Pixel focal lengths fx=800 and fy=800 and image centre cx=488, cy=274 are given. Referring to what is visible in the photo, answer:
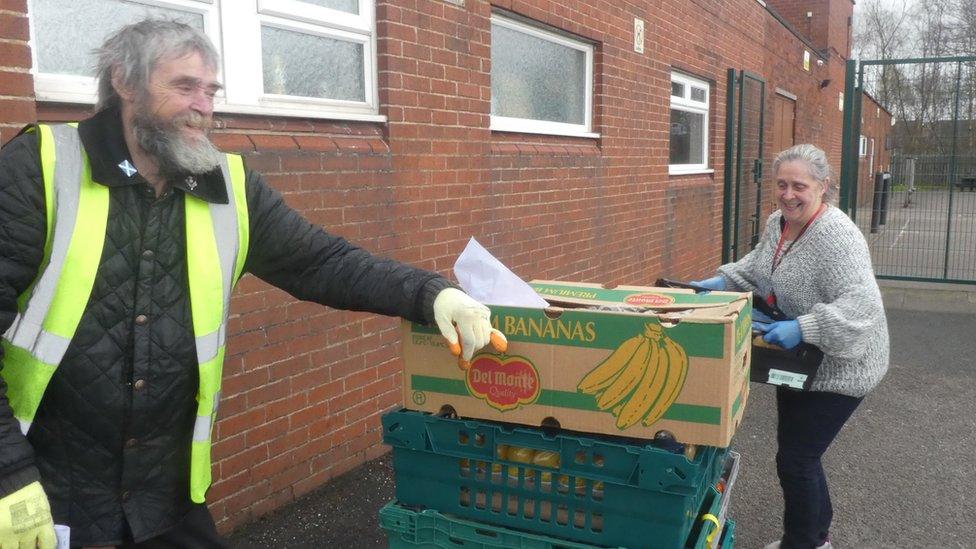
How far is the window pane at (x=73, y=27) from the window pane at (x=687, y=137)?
6.57 meters

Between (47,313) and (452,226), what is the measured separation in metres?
3.13

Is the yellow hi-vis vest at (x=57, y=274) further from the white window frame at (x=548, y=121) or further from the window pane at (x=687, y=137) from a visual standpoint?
the window pane at (x=687, y=137)

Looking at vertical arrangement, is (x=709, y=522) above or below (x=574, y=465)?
below

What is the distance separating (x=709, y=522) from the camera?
2070 mm

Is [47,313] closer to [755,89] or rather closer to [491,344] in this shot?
[491,344]

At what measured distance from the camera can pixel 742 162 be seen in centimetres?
1052

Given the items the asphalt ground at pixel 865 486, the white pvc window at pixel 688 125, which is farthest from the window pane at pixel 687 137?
the asphalt ground at pixel 865 486

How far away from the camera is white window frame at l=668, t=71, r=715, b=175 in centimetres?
857

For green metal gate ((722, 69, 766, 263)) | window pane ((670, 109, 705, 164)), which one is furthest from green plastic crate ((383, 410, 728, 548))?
green metal gate ((722, 69, 766, 263))

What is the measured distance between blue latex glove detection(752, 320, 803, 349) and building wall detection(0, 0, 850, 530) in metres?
2.08

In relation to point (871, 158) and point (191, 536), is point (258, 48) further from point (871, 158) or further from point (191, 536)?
point (871, 158)

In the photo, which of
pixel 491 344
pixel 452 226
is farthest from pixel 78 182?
pixel 452 226

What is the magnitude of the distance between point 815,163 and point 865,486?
2.16 meters

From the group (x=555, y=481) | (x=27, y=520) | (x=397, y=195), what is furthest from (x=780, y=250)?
(x=27, y=520)
